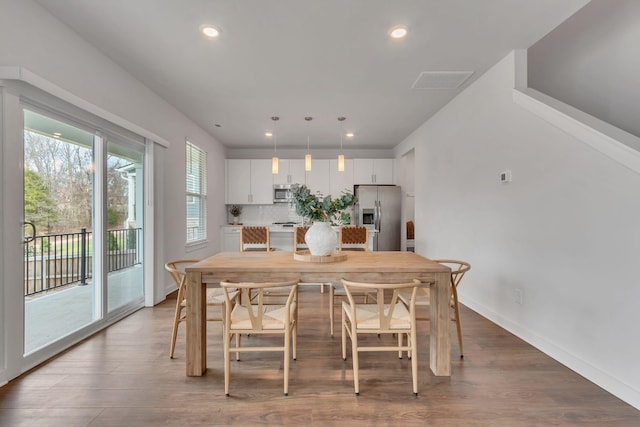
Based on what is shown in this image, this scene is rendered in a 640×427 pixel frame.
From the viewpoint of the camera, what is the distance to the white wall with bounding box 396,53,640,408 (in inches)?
74.0

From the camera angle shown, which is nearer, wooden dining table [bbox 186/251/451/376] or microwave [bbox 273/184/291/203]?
wooden dining table [bbox 186/251/451/376]

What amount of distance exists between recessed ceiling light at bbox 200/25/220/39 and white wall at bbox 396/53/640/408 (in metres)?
2.60

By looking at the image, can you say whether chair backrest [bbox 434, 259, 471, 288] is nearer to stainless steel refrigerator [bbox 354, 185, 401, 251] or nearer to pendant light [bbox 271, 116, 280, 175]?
pendant light [bbox 271, 116, 280, 175]

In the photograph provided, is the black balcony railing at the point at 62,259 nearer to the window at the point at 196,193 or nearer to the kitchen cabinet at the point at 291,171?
the window at the point at 196,193

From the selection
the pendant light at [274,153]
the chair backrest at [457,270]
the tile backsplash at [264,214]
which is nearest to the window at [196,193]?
the pendant light at [274,153]

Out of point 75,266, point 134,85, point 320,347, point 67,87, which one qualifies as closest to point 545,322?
point 320,347

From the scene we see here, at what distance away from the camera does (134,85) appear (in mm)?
3279

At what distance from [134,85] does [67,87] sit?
95cm

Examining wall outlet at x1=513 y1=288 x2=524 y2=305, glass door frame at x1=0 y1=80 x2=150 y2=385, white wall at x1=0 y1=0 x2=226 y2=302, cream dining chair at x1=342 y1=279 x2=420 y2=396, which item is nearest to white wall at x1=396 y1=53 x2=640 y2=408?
wall outlet at x1=513 y1=288 x2=524 y2=305

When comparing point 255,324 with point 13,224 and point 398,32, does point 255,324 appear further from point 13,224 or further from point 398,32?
point 398,32

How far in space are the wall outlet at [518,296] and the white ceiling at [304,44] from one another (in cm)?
217

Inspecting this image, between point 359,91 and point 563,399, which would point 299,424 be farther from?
point 359,91

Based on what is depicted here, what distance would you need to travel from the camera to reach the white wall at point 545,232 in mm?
1881

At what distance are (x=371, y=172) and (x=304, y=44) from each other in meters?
4.15
